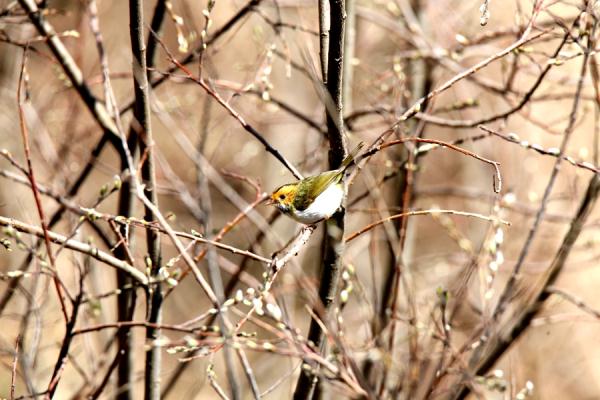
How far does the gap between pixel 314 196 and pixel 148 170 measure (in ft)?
2.30

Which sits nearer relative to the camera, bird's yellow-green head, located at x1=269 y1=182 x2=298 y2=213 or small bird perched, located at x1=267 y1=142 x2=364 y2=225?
small bird perched, located at x1=267 y1=142 x2=364 y2=225

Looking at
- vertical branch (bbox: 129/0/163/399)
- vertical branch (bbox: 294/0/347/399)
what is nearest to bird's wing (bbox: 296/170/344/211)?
vertical branch (bbox: 294/0/347/399)

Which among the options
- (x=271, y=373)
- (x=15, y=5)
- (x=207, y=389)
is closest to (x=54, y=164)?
(x=15, y=5)

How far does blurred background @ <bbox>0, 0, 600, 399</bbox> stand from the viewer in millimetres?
2502

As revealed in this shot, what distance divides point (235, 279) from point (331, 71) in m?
1.40

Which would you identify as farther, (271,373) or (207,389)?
(207,389)

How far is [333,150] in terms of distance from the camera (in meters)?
2.30

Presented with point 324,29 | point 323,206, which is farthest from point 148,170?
point 324,29

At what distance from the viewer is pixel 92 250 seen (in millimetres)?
2227

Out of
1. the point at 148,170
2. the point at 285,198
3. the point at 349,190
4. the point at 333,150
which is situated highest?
the point at 349,190

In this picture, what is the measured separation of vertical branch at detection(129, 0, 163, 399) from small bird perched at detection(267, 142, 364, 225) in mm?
553

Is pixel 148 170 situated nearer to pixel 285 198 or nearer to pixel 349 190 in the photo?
pixel 285 198

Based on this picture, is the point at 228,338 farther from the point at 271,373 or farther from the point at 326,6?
the point at 271,373

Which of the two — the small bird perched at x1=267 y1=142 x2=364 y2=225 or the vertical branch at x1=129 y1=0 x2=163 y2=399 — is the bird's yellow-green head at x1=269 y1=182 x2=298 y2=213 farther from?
the vertical branch at x1=129 y1=0 x2=163 y2=399
